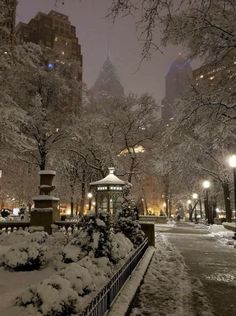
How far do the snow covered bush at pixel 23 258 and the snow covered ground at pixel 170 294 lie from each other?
9.20 ft

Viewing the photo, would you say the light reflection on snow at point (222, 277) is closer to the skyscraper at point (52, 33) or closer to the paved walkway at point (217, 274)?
the paved walkway at point (217, 274)

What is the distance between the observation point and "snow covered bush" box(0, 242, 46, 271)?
940cm

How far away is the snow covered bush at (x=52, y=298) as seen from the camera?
535cm

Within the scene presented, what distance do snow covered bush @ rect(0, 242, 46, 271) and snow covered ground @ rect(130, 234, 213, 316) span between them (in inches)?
110

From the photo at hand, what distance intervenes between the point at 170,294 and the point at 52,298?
406 cm

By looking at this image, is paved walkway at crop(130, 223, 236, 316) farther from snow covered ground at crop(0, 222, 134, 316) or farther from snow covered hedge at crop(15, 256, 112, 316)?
snow covered hedge at crop(15, 256, 112, 316)

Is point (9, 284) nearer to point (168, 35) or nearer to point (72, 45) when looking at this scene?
point (168, 35)

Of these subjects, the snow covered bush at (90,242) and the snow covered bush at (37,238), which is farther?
the snow covered bush at (37,238)

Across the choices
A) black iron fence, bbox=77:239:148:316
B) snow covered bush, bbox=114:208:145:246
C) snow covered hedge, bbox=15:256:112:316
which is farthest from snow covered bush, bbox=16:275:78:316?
snow covered bush, bbox=114:208:145:246

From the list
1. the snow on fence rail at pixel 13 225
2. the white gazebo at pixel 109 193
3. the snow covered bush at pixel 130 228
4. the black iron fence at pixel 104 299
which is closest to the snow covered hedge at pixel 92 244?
the black iron fence at pixel 104 299

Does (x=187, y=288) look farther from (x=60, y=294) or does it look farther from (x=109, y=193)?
(x=109, y=193)

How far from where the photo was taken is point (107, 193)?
2438 centimetres

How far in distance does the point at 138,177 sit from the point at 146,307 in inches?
1619

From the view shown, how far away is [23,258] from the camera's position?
31.1 feet
